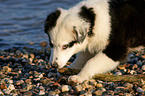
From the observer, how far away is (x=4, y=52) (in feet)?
23.3

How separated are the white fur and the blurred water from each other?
3.69m

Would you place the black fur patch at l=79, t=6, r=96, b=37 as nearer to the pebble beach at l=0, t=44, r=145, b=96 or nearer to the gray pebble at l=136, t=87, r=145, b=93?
the pebble beach at l=0, t=44, r=145, b=96

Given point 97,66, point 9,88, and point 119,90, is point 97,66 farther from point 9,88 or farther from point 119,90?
point 9,88

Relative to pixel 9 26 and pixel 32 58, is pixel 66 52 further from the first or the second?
pixel 9 26

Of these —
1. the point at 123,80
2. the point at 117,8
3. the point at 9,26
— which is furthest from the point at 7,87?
the point at 9,26

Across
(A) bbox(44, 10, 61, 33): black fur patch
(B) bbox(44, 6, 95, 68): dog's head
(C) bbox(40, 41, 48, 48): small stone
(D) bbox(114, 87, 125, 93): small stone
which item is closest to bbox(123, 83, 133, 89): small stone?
(D) bbox(114, 87, 125, 93): small stone

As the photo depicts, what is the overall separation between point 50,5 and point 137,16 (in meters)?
8.20

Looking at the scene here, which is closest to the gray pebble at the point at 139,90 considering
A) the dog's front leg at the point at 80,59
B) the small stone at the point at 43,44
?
the dog's front leg at the point at 80,59

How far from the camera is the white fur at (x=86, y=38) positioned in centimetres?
424

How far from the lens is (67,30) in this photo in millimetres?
4246

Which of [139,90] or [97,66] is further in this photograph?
[97,66]

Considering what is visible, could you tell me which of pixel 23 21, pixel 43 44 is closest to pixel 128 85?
pixel 43 44

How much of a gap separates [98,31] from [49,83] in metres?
1.23

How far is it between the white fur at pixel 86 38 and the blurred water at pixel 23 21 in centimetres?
369
